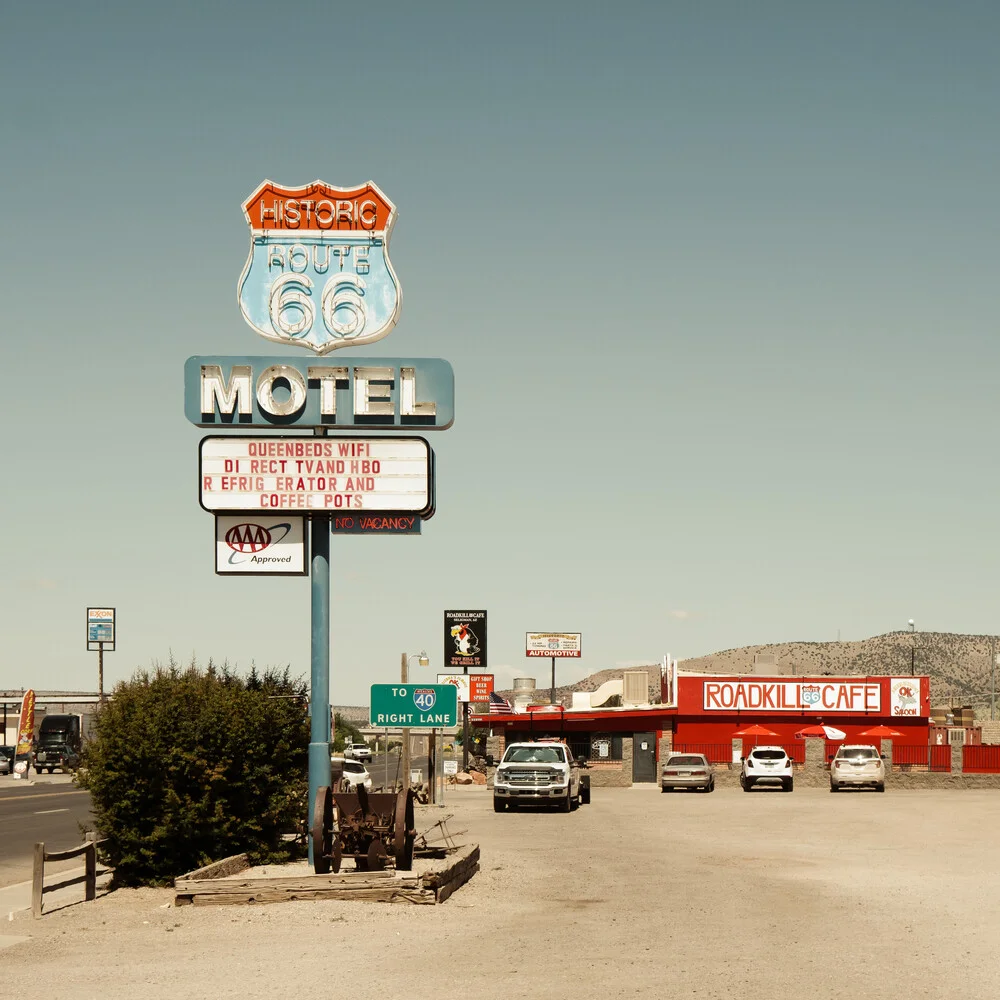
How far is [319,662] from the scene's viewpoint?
69.9ft

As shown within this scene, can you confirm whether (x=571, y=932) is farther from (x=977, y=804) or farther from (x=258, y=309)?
(x=977, y=804)

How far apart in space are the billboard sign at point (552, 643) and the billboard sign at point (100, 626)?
96.5 ft

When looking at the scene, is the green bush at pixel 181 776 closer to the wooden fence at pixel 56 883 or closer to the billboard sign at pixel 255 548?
the wooden fence at pixel 56 883

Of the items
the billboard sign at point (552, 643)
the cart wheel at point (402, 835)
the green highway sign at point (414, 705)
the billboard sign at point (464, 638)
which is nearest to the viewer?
the cart wheel at point (402, 835)

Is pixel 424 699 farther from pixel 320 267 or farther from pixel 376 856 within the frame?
pixel 320 267

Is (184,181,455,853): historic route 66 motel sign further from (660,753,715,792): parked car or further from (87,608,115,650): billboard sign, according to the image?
(87,608,115,650): billboard sign

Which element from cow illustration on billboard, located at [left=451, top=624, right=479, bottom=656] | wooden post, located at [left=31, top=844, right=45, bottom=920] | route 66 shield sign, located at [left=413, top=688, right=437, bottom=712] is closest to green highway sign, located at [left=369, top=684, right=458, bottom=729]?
route 66 shield sign, located at [left=413, top=688, right=437, bottom=712]

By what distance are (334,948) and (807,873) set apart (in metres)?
9.82

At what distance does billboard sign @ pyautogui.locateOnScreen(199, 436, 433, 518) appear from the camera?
70.8 ft

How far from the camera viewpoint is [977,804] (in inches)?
1738

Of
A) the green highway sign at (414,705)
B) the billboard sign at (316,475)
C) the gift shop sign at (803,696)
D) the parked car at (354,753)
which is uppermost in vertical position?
the billboard sign at (316,475)

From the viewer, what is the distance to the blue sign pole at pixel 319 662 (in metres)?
20.8

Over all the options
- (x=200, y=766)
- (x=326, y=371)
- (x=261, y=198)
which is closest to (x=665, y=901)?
(x=200, y=766)

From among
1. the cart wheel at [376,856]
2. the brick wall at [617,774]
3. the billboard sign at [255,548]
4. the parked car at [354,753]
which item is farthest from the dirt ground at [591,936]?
the parked car at [354,753]
